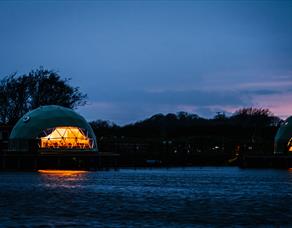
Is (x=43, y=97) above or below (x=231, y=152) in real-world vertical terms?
above

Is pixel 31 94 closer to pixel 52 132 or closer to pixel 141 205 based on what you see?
pixel 52 132

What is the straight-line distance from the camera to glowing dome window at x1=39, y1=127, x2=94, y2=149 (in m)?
100

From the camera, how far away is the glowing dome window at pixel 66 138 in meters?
100

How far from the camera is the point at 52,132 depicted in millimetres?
100875

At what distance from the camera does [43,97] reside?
130m

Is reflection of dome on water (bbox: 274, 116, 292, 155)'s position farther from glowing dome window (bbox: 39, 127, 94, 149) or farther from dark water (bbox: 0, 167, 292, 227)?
dark water (bbox: 0, 167, 292, 227)

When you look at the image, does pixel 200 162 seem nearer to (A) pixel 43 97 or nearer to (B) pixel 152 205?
(A) pixel 43 97

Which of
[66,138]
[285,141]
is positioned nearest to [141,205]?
[66,138]

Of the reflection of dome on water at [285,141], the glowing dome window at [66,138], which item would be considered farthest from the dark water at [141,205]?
the reflection of dome on water at [285,141]

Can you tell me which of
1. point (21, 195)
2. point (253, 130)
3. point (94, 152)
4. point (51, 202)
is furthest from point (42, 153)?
point (253, 130)

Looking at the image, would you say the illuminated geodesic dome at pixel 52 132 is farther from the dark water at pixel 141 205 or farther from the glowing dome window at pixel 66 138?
the dark water at pixel 141 205

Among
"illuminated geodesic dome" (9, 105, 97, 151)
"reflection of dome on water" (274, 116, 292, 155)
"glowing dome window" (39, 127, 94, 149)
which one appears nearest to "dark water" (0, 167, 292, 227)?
"illuminated geodesic dome" (9, 105, 97, 151)

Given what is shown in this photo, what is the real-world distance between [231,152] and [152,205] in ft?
362

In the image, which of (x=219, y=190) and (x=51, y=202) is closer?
(x=51, y=202)
